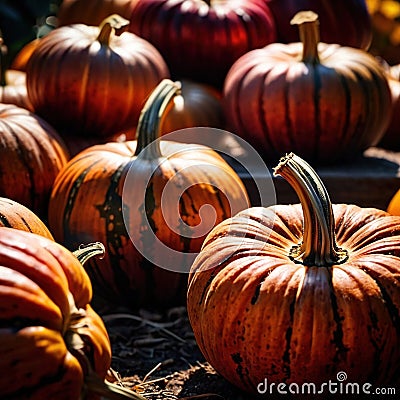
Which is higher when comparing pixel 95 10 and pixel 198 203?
pixel 95 10

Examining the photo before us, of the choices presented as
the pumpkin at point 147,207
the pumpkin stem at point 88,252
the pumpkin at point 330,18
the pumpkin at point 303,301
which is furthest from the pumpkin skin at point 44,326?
the pumpkin at point 330,18

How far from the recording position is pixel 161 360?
2611mm

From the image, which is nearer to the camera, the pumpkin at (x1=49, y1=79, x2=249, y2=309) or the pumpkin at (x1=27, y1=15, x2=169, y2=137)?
the pumpkin at (x1=49, y1=79, x2=249, y2=309)

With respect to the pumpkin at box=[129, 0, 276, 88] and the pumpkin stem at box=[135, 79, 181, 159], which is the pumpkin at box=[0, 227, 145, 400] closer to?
the pumpkin stem at box=[135, 79, 181, 159]

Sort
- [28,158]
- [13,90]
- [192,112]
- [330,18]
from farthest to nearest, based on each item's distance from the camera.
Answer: [330,18], [13,90], [192,112], [28,158]

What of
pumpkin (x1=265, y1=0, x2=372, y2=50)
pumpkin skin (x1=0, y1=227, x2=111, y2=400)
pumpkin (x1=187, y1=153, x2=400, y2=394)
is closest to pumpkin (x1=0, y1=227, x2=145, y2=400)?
pumpkin skin (x1=0, y1=227, x2=111, y2=400)

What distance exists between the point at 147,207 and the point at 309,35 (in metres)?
1.13

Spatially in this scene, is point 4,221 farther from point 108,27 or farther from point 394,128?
point 394,128

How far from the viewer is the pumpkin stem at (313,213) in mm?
2117

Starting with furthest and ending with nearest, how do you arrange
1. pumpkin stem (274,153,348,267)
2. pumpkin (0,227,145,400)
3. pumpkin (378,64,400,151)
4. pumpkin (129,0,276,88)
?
1. pumpkin (378,64,400,151)
2. pumpkin (129,0,276,88)
3. pumpkin stem (274,153,348,267)
4. pumpkin (0,227,145,400)

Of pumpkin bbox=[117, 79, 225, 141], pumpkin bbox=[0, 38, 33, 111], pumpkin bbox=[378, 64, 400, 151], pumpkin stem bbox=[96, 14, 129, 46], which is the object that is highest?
pumpkin stem bbox=[96, 14, 129, 46]

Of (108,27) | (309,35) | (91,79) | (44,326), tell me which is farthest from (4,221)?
(309,35)

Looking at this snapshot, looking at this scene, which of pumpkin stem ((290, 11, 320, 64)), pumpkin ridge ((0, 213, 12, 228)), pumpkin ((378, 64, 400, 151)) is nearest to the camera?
pumpkin ridge ((0, 213, 12, 228))

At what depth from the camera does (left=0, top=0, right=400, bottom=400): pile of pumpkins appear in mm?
1805
